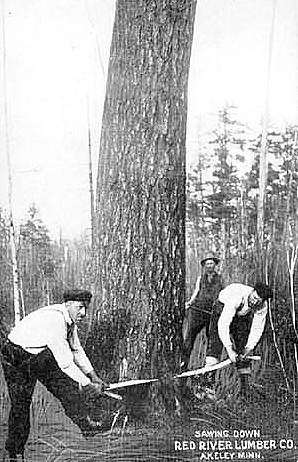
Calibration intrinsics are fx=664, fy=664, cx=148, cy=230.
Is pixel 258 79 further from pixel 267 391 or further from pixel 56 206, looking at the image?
pixel 267 391

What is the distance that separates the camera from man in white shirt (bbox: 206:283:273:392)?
2422mm

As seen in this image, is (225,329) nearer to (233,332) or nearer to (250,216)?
(233,332)

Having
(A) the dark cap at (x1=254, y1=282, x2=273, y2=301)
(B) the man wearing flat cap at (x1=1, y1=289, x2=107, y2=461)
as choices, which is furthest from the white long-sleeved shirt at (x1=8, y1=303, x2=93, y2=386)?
(A) the dark cap at (x1=254, y1=282, x2=273, y2=301)

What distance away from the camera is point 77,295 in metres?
2.39

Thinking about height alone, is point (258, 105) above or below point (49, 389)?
above

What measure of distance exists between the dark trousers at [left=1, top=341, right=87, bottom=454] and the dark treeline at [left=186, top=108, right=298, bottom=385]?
0.64 metres

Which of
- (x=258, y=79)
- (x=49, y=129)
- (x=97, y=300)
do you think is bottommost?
(x=97, y=300)

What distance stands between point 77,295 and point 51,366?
268 mm

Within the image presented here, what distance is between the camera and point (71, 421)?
239 centimetres

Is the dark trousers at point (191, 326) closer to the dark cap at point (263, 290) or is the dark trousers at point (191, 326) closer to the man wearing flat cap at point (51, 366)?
the dark cap at point (263, 290)

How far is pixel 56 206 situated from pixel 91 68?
20.4 inches

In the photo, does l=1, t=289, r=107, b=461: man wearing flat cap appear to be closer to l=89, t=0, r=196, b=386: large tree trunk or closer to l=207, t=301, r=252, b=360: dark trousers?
l=89, t=0, r=196, b=386: large tree trunk

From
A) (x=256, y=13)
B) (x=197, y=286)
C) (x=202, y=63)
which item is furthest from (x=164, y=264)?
(x=256, y=13)

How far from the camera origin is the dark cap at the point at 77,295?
2.39m
